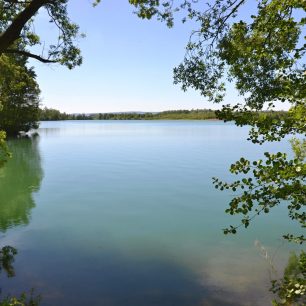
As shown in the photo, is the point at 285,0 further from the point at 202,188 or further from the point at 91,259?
the point at 202,188

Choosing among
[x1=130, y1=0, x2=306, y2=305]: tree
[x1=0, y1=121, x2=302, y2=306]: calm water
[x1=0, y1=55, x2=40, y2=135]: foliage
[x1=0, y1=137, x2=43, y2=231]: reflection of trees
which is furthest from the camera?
[x1=0, y1=55, x2=40, y2=135]: foliage

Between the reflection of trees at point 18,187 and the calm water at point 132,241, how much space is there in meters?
0.10

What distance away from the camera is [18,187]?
29219 mm

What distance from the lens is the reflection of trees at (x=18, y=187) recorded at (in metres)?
20.5

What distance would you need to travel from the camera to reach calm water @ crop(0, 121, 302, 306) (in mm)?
11672

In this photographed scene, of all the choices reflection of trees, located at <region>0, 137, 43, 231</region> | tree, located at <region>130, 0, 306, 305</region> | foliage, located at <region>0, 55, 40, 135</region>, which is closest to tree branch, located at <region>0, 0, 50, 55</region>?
tree, located at <region>130, 0, 306, 305</region>

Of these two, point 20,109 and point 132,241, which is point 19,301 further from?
point 20,109

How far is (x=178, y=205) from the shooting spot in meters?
23.8

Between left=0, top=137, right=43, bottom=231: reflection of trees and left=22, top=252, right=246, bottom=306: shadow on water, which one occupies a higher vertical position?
left=22, top=252, right=246, bottom=306: shadow on water

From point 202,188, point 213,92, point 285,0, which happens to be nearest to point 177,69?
point 213,92

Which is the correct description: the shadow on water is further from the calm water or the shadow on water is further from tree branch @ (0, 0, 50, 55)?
tree branch @ (0, 0, 50, 55)

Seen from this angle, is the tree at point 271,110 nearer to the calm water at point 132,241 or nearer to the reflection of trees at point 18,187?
the calm water at point 132,241

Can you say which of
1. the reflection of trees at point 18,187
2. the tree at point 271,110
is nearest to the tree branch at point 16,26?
the tree at point 271,110

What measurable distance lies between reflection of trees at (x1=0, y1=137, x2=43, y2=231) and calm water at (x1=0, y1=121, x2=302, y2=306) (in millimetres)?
97
